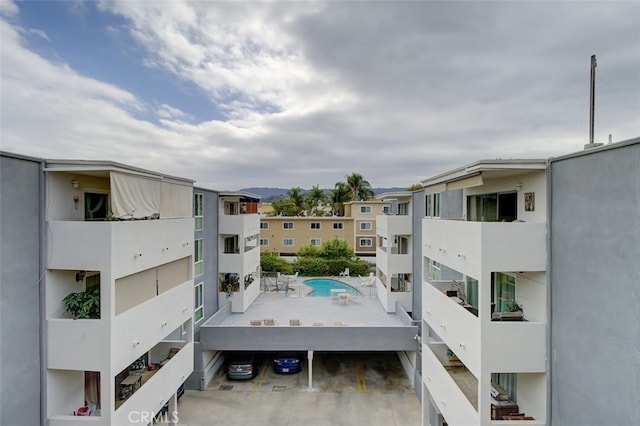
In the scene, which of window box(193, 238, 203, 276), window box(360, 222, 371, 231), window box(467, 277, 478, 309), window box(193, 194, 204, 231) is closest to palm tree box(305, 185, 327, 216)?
window box(360, 222, 371, 231)

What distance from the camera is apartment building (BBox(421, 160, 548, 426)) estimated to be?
766 cm

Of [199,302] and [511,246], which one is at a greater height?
[511,246]

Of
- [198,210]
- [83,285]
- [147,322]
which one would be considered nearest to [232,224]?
[198,210]

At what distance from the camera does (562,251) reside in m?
7.11

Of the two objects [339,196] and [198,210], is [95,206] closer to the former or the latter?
[198,210]

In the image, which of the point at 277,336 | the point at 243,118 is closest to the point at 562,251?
the point at 277,336

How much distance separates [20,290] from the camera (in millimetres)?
7188

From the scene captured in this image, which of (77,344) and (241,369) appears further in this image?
(241,369)

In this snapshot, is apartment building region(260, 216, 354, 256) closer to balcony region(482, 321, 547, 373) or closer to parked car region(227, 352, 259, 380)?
parked car region(227, 352, 259, 380)

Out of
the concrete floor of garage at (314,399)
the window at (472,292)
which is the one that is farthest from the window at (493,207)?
the concrete floor of garage at (314,399)

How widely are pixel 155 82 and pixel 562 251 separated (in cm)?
1546

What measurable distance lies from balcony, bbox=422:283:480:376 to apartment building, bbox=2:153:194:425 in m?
9.12

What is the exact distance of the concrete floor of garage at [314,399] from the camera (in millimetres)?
13055

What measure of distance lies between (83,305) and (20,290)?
51.7 inches
